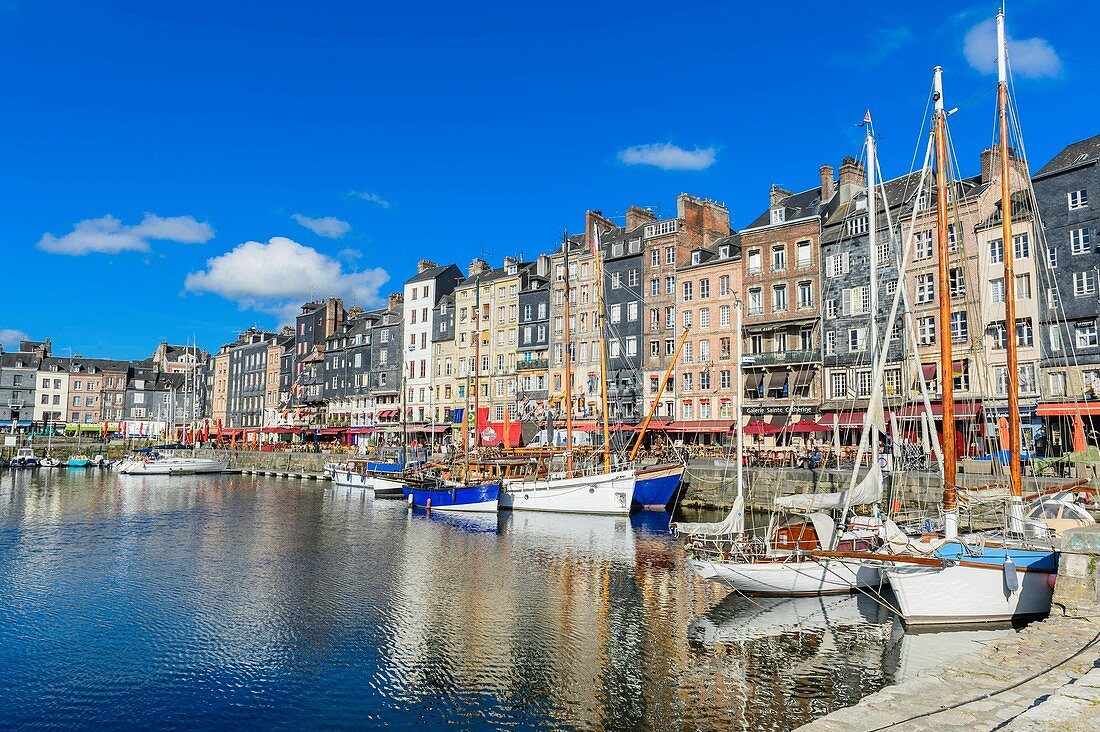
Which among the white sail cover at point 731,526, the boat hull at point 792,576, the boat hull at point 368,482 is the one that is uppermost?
the white sail cover at point 731,526

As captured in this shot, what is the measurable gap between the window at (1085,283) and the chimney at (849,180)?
16008 mm

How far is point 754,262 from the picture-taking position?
202ft

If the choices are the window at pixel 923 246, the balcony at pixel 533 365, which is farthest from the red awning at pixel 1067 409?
the balcony at pixel 533 365

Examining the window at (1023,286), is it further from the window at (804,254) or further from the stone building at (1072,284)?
the window at (804,254)

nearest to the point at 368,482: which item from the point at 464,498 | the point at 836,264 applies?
the point at 464,498

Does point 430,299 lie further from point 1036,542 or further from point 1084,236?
point 1036,542

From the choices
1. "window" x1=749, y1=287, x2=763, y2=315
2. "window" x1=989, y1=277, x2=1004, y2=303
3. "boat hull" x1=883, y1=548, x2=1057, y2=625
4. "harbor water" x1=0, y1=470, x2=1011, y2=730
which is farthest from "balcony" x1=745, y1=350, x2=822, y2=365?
"boat hull" x1=883, y1=548, x2=1057, y2=625

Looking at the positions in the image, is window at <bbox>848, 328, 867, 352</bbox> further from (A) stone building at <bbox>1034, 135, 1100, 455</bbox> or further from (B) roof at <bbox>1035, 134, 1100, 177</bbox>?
(B) roof at <bbox>1035, 134, 1100, 177</bbox>

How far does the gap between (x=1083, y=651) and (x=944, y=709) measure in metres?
4.54

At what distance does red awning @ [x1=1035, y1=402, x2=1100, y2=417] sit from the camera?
136 ft

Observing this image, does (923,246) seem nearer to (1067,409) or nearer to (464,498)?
(1067,409)

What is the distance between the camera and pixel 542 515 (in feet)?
154

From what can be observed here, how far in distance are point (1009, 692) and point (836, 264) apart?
4874 centimetres

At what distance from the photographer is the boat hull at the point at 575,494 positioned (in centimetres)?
4572
